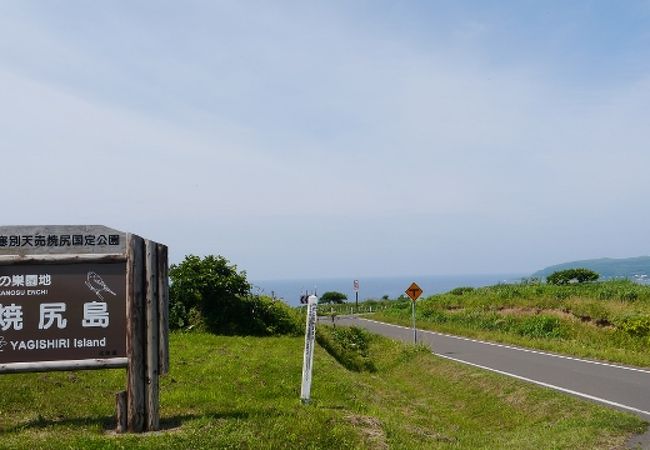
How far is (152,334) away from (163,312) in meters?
0.31

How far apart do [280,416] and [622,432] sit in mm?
5452

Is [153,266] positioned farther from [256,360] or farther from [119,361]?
[256,360]

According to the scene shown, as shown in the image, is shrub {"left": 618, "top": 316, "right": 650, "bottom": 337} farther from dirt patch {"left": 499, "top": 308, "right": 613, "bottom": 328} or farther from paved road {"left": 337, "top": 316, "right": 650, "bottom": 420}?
paved road {"left": 337, "top": 316, "right": 650, "bottom": 420}

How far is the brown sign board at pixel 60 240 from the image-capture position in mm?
8219

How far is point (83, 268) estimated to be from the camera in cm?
802

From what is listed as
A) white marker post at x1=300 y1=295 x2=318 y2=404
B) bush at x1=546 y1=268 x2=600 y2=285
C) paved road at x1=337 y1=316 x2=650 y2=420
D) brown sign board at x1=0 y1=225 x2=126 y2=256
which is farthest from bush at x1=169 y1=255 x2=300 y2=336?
bush at x1=546 y1=268 x2=600 y2=285

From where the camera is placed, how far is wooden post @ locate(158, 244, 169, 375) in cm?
796

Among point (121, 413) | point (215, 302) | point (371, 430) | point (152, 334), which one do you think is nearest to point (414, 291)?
point (215, 302)

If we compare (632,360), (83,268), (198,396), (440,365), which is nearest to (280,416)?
(198,396)

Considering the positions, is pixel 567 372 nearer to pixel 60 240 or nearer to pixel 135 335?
pixel 135 335

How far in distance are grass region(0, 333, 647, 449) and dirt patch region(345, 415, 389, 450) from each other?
0.07ft

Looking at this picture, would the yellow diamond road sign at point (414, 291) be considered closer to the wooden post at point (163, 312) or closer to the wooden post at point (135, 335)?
the wooden post at point (163, 312)

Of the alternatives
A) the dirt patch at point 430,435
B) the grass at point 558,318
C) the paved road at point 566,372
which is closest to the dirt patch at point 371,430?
the dirt patch at point 430,435

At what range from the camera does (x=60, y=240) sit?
8.34 m
